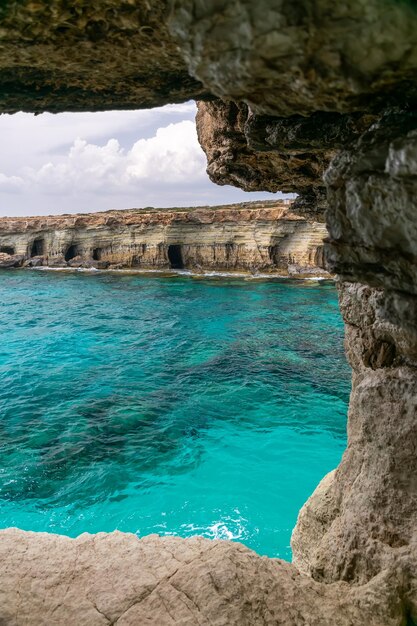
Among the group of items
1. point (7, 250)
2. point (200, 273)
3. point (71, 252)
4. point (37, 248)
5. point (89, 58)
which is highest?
point (89, 58)

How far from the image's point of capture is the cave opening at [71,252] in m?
71.5

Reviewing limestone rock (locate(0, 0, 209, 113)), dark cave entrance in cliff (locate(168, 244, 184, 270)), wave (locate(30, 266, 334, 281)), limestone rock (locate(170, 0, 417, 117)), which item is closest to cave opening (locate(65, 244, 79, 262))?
wave (locate(30, 266, 334, 281))

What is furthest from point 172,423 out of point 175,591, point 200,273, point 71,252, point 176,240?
point 71,252

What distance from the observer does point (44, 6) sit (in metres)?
3.73

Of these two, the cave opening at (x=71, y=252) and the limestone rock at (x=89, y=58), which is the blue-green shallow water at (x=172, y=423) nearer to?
the limestone rock at (x=89, y=58)

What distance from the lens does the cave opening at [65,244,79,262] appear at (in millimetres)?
71456

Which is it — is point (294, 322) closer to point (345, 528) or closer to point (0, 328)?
point (0, 328)

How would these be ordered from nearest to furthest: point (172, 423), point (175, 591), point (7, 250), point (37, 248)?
point (175, 591) → point (172, 423) → point (37, 248) → point (7, 250)

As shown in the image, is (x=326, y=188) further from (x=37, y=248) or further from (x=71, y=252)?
(x=37, y=248)

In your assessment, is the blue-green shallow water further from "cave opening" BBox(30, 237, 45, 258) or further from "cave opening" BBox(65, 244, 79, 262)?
"cave opening" BBox(30, 237, 45, 258)

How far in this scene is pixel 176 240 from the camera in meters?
62.8

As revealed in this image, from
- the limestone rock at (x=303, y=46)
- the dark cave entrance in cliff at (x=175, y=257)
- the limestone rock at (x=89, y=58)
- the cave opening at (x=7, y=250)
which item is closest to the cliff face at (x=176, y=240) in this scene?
the dark cave entrance in cliff at (x=175, y=257)

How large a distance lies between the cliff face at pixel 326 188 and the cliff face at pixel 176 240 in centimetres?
4641

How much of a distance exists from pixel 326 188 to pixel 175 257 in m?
61.7
